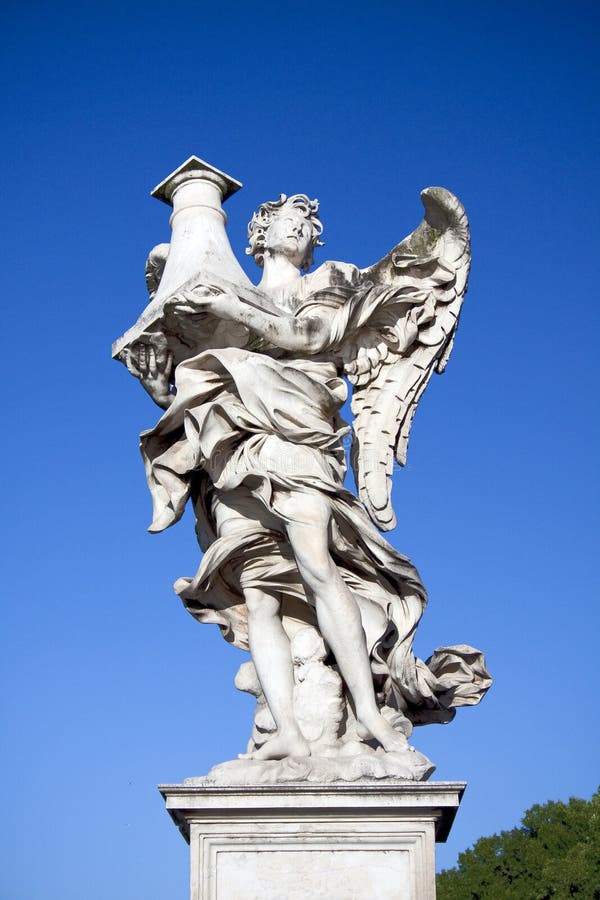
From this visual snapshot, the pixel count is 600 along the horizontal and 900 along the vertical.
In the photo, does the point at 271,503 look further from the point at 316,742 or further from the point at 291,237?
the point at 291,237

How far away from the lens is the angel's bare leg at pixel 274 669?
636 centimetres

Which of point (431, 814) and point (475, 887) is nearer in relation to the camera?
point (431, 814)

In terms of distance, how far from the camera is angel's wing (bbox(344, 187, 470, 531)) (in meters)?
7.57

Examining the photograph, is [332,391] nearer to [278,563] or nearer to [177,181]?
[278,563]

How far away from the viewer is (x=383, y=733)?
6320mm

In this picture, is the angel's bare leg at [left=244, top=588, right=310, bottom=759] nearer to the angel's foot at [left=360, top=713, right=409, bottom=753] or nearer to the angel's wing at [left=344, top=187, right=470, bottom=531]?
the angel's foot at [left=360, top=713, right=409, bottom=753]

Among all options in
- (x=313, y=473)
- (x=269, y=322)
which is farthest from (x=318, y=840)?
(x=269, y=322)

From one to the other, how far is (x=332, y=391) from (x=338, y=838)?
2.56 meters

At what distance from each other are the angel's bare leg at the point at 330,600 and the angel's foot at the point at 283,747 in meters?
0.34

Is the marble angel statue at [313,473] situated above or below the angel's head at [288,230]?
below

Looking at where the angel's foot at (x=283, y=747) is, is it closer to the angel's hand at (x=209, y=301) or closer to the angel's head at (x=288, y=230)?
the angel's hand at (x=209, y=301)

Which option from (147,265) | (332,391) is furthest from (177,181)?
(332,391)

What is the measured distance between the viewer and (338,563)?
708 cm

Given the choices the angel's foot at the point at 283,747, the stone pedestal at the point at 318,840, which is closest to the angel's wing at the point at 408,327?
Result: the angel's foot at the point at 283,747
